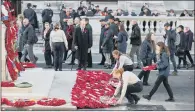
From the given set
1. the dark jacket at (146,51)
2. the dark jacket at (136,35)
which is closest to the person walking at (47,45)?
the dark jacket at (136,35)

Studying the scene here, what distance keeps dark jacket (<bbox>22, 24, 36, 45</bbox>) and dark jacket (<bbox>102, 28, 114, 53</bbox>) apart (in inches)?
93.8

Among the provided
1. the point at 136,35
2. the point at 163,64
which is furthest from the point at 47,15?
Result: the point at 163,64

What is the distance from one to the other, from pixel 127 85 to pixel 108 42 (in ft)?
22.9

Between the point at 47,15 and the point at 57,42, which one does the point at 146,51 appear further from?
the point at 47,15

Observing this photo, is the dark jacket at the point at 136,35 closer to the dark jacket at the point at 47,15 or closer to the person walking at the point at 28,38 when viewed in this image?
the person walking at the point at 28,38

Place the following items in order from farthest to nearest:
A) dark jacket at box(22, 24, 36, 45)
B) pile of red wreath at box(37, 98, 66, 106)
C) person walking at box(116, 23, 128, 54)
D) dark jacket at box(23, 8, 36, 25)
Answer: dark jacket at box(23, 8, 36, 25)
person walking at box(116, 23, 128, 54)
dark jacket at box(22, 24, 36, 45)
pile of red wreath at box(37, 98, 66, 106)

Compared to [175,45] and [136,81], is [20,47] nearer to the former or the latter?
[175,45]

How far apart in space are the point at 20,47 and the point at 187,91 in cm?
602

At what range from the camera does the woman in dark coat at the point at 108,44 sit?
21828mm

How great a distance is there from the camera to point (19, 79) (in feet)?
55.3

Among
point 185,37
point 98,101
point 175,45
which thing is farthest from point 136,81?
point 185,37

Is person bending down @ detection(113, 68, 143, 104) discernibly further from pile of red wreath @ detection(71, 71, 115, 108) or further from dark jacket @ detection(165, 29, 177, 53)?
dark jacket @ detection(165, 29, 177, 53)

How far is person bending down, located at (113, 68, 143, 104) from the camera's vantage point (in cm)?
1488

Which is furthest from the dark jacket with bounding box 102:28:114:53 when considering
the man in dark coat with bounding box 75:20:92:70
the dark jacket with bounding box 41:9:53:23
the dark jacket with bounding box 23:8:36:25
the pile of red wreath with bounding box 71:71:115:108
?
the dark jacket with bounding box 41:9:53:23
